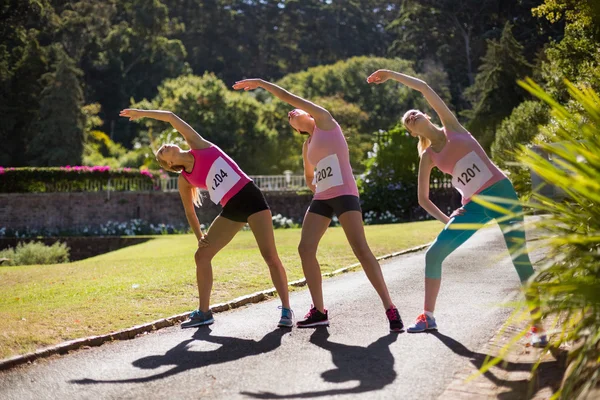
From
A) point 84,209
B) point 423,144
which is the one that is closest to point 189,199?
point 423,144

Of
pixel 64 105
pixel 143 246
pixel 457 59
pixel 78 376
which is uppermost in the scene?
pixel 457 59

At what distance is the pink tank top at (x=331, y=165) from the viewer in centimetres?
690

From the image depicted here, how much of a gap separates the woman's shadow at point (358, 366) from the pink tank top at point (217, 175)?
151 centimetres

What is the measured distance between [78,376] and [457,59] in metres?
65.6

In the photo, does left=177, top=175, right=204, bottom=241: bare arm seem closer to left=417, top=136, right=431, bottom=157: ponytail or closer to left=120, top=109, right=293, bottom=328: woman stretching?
left=120, top=109, right=293, bottom=328: woman stretching

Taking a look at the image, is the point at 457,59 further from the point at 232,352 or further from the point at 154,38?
the point at 232,352

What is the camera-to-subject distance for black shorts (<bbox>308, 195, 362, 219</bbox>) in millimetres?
6891

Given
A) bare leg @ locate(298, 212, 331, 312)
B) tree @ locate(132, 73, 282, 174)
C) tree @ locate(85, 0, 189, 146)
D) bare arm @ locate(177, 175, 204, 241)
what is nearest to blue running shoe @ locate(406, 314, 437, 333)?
bare leg @ locate(298, 212, 331, 312)

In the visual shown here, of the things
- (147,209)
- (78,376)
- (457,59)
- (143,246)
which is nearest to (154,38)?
(457,59)

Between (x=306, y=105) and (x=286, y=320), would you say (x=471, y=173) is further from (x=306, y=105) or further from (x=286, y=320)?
(x=286, y=320)

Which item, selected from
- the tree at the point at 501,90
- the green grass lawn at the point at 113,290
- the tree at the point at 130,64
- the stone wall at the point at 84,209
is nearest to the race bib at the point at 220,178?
the green grass lawn at the point at 113,290

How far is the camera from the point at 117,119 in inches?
2726

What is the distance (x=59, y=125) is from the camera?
168 feet

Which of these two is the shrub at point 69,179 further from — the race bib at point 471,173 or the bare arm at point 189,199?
the race bib at point 471,173
